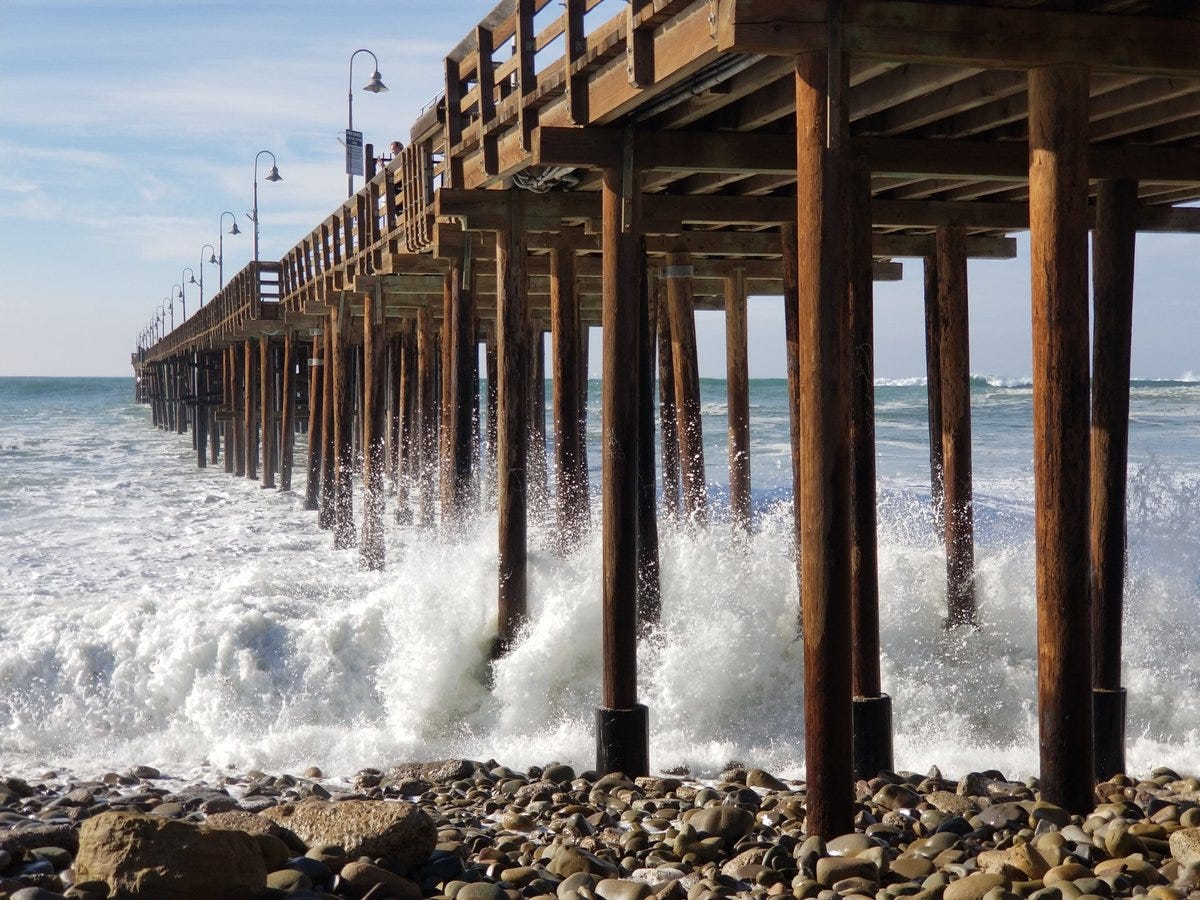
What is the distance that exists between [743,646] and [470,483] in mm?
3470

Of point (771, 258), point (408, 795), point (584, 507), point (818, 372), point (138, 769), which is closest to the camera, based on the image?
point (818, 372)

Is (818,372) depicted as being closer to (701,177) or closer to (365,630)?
(701,177)

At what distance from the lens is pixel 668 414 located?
14.9m

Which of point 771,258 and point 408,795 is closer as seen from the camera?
point 408,795

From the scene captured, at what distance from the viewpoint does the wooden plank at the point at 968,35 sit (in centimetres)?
527

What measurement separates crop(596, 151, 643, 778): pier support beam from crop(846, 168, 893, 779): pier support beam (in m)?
1.13

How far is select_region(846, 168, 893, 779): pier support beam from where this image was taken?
22.6 feet

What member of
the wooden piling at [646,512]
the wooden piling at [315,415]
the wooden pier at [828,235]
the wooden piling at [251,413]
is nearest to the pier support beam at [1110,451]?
the wooden pier at [828,235]

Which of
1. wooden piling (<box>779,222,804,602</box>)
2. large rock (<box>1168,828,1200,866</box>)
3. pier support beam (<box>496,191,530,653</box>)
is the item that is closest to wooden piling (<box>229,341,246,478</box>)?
wooden piling (<box>779,222,804,602</box>)

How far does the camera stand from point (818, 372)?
17.5 feet

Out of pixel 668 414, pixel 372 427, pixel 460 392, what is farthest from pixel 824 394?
pixel 372 427

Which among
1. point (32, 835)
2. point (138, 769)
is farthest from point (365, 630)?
point (32, 835)

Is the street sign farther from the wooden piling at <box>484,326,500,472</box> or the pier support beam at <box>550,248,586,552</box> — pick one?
the pier support beam at <box>550,248,586,552</box>

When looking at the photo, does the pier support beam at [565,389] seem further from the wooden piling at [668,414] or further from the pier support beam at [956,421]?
the wooden piling at [668,414]
